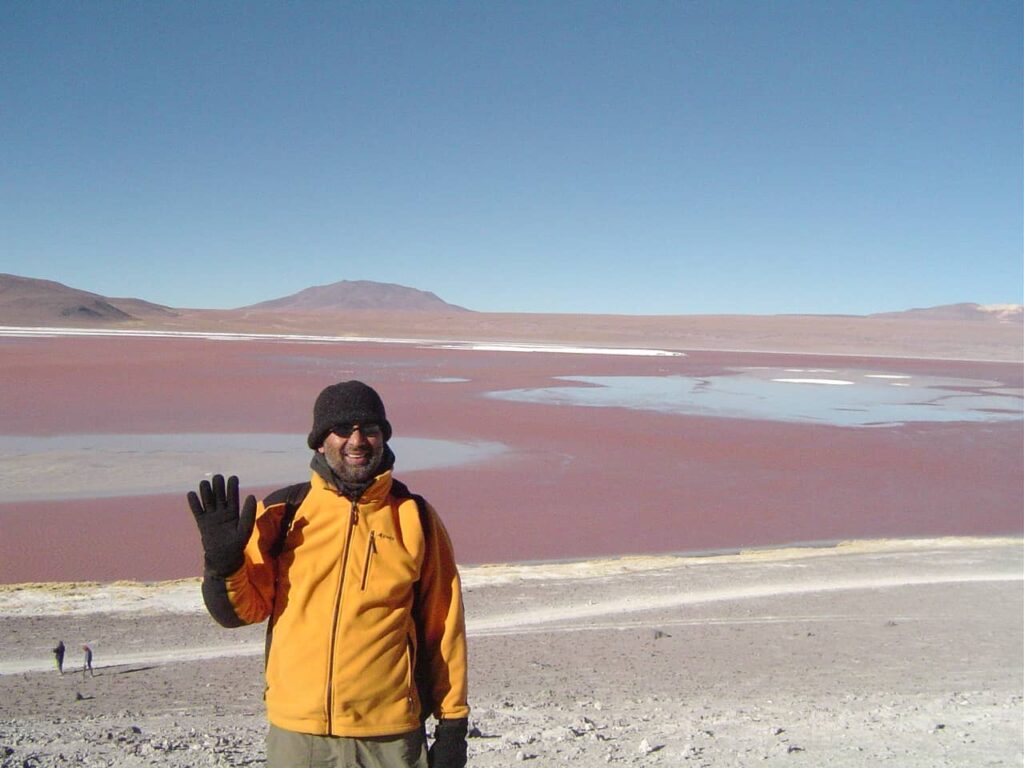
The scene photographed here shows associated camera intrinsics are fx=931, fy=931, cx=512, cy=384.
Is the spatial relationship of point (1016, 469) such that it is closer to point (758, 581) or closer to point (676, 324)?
point (758, 581)

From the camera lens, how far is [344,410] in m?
2.58

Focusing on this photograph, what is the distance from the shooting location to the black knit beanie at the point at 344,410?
8.47 feet

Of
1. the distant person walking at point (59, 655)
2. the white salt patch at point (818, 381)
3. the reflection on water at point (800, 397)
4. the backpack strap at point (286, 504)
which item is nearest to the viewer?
the backpack strap at point (286, 504)

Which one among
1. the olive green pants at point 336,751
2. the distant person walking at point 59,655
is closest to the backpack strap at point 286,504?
the olive green pants at point 336,751

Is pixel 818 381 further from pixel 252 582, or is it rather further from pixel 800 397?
pixel 252 582

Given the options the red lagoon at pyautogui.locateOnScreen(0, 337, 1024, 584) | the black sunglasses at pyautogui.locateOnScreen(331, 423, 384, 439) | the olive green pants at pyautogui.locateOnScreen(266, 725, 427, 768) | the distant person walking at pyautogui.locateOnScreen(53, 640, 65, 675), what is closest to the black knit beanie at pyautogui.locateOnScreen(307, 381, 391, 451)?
the black sunglasses at pyautogui.locateOnScreen(331, 423, 384, 439)

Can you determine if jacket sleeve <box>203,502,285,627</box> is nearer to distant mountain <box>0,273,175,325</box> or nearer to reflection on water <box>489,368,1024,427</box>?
reflection on water <box>489,368,1024,427</box>

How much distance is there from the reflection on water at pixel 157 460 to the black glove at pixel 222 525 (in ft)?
37.7

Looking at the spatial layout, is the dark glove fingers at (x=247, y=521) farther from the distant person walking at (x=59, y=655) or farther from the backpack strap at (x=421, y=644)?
the distant person walking at (x=59, y=655)

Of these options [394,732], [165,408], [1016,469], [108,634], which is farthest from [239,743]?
[165,408]

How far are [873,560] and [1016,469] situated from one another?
30.3 feet

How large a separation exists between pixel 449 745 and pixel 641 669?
4121 mm

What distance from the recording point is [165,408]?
2239 cm

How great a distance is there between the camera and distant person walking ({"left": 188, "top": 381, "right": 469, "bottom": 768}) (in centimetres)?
240
